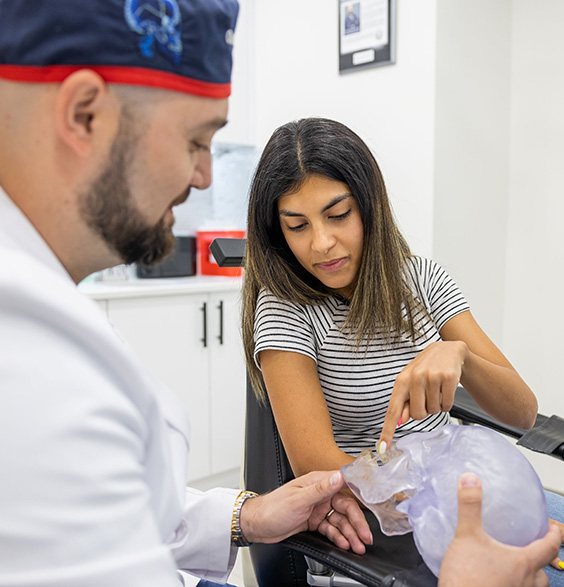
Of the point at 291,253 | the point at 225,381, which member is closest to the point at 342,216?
the point at 291,253

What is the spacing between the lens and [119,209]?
61 centimetres

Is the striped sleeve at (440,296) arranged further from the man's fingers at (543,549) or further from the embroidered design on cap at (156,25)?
the embroidered design on cap at (156,25)

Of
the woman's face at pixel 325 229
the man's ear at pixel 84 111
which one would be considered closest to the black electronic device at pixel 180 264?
the woman's face at pixel 325 229

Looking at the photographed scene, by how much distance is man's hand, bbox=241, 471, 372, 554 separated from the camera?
1.00 m

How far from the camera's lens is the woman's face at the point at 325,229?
1.30 m

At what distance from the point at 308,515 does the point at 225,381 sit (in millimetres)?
1957

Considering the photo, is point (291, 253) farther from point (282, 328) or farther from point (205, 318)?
point (205, 318)

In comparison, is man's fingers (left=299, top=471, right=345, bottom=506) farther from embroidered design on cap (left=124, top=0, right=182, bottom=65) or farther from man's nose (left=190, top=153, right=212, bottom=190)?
embroidered design on cap (left=124, top=0, right=182, bottom=65)

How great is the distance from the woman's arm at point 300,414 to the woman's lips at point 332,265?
0.64 feet

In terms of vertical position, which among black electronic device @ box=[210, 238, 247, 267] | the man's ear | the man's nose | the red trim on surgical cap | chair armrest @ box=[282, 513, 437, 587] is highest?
the red trim on surgical cap

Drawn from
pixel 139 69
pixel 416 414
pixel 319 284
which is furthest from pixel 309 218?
pixel 139 69

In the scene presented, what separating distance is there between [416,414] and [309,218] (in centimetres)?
47

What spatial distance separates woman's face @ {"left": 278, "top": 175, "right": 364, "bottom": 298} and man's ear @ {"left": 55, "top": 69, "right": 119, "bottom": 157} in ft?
2.45

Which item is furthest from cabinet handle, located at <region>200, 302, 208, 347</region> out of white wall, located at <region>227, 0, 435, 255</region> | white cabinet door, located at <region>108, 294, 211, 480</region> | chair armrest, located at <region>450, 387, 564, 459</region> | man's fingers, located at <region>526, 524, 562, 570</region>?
man's fingers, located at <region>526, 524, 562, 570</region>
